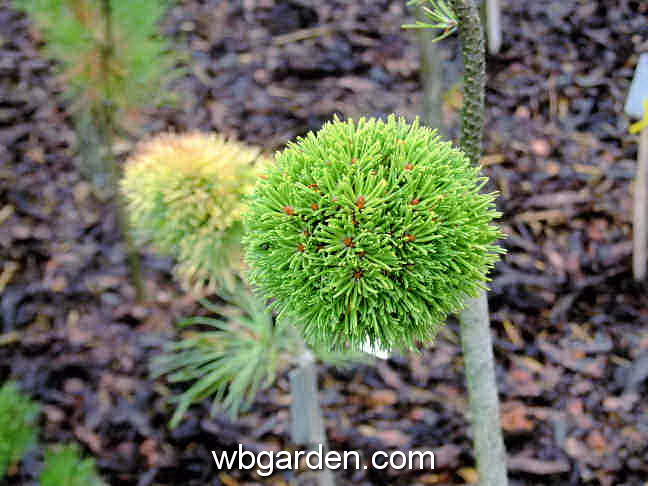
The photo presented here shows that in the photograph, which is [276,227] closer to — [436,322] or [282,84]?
[436,322]

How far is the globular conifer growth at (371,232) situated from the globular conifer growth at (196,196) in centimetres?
33

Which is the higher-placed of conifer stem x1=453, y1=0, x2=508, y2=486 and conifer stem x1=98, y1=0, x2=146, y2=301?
conifer stem x1=98, y1=0, x2=146, y2=301

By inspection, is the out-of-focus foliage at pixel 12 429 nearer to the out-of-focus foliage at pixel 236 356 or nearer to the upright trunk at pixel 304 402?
the out-of-focus foliage at pixel 236 356

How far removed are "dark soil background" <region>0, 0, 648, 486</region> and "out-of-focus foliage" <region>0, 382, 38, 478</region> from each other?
233mm

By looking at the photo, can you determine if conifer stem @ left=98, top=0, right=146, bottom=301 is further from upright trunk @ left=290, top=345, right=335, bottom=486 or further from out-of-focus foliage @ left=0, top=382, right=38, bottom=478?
upright trunk @ left=290, top=345, right=335, bottom=486

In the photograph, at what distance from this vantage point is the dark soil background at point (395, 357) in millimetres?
1437

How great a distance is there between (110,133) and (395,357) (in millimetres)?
976

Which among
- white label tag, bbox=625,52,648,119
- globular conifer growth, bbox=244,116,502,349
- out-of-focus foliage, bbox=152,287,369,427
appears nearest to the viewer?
globular conifer growth, bbox=244,116,502,349

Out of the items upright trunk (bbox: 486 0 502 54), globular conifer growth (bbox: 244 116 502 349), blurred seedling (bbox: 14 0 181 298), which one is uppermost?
upright trunk (bbox: 486 0 502 54)

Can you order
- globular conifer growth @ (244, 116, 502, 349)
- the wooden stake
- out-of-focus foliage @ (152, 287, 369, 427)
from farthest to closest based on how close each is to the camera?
the wooden stake, out-of-focus foliage @ (152, 287, 369, 427), globular conifer growth @ (244, 116, 502, 349)

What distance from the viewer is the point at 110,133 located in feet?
4.77

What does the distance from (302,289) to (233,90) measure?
69.9 inches

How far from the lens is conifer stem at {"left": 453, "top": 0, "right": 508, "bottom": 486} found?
Answer: 0.64 metres

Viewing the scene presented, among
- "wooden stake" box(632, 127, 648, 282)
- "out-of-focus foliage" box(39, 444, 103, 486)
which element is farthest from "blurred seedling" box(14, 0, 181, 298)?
"wooden stake" box(632, 127, 648, 282)
